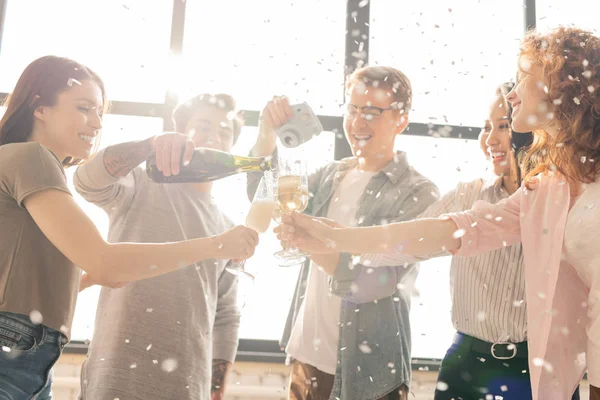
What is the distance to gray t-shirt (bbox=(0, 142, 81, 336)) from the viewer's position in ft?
3.42

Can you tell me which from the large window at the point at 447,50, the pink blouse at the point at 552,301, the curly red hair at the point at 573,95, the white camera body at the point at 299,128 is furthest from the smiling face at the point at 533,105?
the large window at the point at 447,50

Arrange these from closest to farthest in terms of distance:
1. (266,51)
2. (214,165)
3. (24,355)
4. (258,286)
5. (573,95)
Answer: (24,355), (573,95), (214,165), (258,286), (266,51)

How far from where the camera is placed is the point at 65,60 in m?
1.28

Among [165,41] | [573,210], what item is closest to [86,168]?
[573,210]


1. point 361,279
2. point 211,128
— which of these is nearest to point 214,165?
point 211,128

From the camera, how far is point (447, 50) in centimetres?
273

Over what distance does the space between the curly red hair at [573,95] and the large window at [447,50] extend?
55.9 inches

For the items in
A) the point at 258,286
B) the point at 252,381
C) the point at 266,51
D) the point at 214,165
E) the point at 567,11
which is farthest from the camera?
the point at 567,11

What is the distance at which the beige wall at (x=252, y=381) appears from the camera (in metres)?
2.23

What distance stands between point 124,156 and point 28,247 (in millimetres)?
393

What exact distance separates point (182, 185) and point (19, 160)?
23.1 inches

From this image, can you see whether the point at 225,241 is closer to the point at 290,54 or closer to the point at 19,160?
the point at 19,160

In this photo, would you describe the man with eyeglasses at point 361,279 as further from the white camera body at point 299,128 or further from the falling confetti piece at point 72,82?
the falling confetti piece at point 72,82

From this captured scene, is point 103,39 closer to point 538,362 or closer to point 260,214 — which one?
point 260,214
